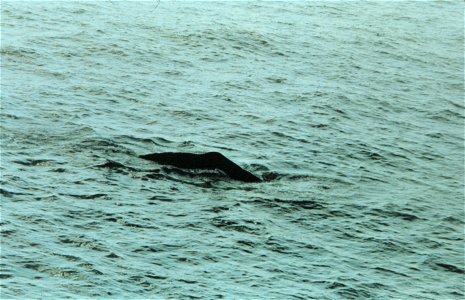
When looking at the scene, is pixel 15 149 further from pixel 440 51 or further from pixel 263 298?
pixel 440 51

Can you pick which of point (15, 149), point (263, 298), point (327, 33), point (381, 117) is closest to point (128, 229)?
point (263, 298)

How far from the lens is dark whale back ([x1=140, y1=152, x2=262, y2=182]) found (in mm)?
20859

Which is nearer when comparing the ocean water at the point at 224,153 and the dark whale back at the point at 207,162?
the ocean water at the point at 224,153

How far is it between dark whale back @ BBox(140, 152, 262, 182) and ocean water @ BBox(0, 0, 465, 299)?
1.05 ft

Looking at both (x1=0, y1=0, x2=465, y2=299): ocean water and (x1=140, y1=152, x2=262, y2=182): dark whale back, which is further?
(x1=140, y1=152, x2=262, y2=182): dark whale back

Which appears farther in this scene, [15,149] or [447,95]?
[447,95]

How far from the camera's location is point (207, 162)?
20875mm

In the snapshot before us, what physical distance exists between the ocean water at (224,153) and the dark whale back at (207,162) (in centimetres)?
32

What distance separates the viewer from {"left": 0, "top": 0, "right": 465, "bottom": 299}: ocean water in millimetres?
16188

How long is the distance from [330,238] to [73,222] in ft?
17.5

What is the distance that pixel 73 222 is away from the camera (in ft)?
56.7

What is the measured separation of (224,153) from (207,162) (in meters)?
1.82

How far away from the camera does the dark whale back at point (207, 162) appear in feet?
68.4

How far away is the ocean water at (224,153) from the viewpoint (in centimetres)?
1619
